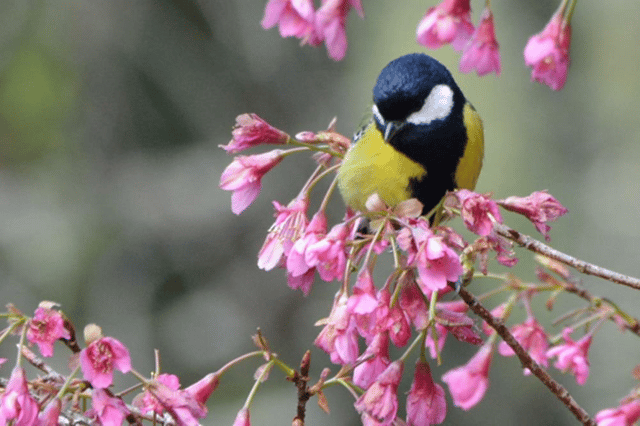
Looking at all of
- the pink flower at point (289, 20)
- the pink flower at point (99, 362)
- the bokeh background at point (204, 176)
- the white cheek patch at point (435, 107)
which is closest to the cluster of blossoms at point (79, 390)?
the pink flower at point (99, 362)

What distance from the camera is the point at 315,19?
3.18 feet

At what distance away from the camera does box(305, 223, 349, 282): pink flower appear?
0.84 m

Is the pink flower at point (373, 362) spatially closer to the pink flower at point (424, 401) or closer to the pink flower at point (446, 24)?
the pink flower at point (424, 401)

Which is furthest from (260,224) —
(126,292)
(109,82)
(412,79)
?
(412,79)

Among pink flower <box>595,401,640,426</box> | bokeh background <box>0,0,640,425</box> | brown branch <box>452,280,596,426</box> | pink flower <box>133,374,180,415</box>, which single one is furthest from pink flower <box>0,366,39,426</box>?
bokeh background <box>0,0,640,425</box>

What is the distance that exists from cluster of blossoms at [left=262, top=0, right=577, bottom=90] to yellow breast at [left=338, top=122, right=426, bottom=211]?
0.28m

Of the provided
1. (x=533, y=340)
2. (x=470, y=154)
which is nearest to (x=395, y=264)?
(x=533, y=340)

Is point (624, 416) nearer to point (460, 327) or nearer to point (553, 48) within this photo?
point (460, 327)

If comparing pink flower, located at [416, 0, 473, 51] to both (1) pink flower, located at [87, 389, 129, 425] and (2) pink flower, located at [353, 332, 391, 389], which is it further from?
(1) pink flower, located at [87, 389, 129, 425]

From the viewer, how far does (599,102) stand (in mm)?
4418

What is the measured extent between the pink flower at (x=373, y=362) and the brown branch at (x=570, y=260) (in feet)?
0.58

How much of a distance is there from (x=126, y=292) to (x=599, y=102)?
2.75 metres

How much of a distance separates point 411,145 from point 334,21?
40cm

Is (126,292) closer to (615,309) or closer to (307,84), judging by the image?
(307,84)
